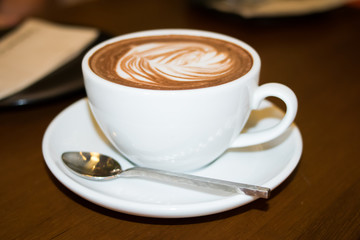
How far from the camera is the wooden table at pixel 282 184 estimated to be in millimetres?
522

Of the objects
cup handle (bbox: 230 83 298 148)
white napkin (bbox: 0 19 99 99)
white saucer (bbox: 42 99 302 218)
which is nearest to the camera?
white saucer (bbox: 42 99 302 218)

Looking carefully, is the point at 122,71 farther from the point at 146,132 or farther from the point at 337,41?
the point at 337,41

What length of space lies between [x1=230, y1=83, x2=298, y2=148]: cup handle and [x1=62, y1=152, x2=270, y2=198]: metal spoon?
12cm

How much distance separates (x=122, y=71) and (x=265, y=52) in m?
0.61

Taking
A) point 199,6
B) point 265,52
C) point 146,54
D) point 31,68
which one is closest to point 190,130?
point 146,54

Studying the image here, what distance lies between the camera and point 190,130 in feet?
1.83

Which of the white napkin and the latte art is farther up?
the latte art

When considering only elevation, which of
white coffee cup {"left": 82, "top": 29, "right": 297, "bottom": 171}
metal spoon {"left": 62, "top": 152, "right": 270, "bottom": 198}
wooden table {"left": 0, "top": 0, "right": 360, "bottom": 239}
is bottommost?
wooden table {"left": 0, "top": 0, "right": 360, "bottom": 239}

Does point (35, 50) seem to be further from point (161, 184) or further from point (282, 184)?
point (282, 184)

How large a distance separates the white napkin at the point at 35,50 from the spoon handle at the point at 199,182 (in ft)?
1.33

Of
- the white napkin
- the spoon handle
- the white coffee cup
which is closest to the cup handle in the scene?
the white coffee cup

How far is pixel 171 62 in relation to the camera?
0.66m

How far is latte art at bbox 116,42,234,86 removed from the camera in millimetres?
607

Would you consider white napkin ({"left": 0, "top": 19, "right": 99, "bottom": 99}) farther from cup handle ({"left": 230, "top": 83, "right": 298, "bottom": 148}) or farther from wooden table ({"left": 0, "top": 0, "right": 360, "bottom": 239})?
cup handle ({"left": 230, "top": 83, "right": 298, "bottom": 148})
